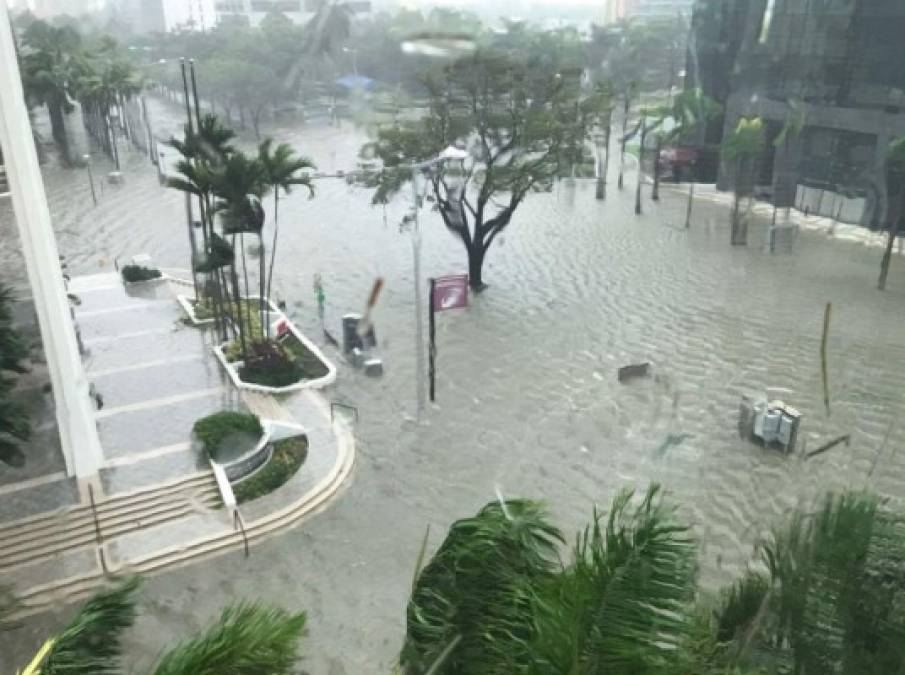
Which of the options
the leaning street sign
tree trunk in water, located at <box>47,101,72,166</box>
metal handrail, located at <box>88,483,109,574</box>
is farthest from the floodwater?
tree trunk in water, located at <box>47,101,72,166</box>

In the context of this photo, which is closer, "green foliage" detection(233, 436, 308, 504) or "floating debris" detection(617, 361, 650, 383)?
"green foliage" detection(233, 436, 308, 504)

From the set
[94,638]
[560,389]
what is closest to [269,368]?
[560,389]

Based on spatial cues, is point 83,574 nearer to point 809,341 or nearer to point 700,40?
point 809,341

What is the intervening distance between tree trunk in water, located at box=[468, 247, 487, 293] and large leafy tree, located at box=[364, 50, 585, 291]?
681mm

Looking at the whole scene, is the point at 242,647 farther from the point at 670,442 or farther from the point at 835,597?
the point at 670,442

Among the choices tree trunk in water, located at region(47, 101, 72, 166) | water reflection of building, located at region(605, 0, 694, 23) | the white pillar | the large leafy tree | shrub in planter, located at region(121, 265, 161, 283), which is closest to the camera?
the white pillar

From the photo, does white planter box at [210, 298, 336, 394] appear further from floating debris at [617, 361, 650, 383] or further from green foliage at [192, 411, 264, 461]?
floating debris at [617, 361, 650, 383]

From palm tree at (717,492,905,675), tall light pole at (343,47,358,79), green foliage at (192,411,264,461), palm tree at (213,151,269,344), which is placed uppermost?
tall light pole at (343,47,358,79)

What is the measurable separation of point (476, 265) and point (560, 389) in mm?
5578

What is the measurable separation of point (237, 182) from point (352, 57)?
10165 millimetres

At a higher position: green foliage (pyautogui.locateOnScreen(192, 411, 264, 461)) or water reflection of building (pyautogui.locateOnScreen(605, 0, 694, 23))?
water reflection of building (pyautogui.locateOnScreen(605, 0, 694, 23))

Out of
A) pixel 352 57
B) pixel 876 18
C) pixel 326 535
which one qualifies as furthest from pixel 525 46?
pixel 326 535

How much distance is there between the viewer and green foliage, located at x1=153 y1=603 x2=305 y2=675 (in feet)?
9.75

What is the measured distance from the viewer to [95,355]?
46.8 ft
